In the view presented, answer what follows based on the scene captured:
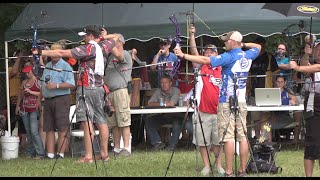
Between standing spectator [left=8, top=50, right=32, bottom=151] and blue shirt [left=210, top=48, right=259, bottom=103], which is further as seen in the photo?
standing spectator [left=8, top=50, right=32, bottom=151]

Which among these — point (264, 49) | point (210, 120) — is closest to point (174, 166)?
point (210, 120)

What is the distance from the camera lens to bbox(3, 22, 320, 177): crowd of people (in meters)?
8.24

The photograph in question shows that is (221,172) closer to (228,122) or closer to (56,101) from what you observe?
(228,122)

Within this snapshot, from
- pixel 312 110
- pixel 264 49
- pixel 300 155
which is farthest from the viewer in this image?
pixel 264 49

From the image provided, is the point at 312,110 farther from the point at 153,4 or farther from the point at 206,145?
the point at 153,4

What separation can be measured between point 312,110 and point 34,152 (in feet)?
16.8

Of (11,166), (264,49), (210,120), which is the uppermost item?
(264,49)

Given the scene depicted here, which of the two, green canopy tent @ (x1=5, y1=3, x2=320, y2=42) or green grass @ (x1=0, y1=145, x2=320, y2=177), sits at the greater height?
green canopy tent @ (x1=5, y1=3, x2=320, y2=42)

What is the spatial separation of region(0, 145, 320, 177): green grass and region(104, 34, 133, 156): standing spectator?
0.31m

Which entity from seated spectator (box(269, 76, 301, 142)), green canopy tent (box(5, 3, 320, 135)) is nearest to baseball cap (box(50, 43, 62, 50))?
green canopy tent (box(5, 3, 320, 135))

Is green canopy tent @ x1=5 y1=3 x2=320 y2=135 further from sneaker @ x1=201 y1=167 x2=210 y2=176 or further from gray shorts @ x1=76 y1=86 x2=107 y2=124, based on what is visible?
sneaker @ x1=201 y1=167 x2=210 y2=176

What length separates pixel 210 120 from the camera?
29.7 feet

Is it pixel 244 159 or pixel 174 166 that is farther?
pixel 174 166

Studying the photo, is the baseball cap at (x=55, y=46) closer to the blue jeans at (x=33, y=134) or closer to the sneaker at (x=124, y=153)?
the blue jeans at (x=33, y=134)
